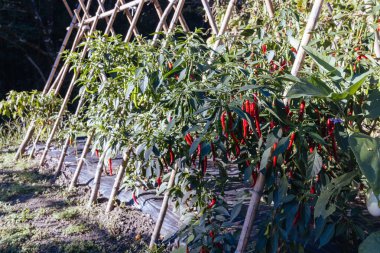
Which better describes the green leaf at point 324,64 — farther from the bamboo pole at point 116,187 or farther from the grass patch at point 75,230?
the grass patch at point 75,230

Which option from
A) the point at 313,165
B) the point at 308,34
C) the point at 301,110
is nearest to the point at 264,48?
the point at 308,34

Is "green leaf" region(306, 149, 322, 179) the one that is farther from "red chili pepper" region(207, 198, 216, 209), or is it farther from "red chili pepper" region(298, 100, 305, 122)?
"red chili pepper" region(207, 198, 216, 209)

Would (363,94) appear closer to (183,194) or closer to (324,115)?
(324,115)

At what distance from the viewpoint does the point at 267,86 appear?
1595mm

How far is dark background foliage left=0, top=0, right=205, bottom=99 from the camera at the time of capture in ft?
28.2

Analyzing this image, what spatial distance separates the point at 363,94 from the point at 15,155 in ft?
16.5

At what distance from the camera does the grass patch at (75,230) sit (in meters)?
3.31

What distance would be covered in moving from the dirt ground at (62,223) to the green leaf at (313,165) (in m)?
A: 1.68

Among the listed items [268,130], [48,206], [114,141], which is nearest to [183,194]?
[114,141]

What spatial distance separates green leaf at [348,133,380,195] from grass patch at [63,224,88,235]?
2.54 m

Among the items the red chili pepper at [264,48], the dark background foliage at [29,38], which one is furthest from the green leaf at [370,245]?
the dark background foliage at [29,38]

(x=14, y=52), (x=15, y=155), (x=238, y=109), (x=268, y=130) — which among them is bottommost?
(x=15, y=155)

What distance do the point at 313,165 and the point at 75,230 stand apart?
7.24 ft

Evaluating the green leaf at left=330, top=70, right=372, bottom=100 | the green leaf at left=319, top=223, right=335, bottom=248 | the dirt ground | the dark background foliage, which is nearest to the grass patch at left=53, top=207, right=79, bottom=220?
the dirt ground
